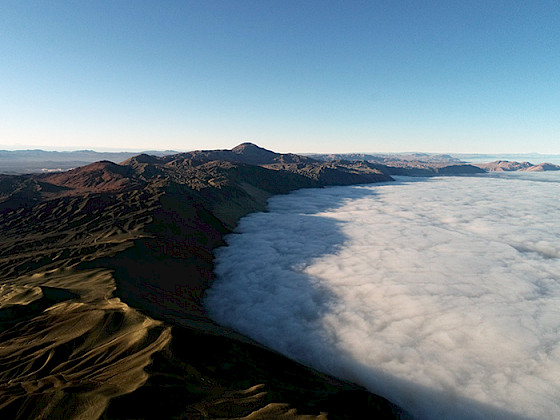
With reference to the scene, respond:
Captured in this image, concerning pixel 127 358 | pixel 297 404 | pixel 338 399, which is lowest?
pixel 338 399

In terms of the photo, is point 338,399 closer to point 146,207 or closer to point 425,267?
point 425,267

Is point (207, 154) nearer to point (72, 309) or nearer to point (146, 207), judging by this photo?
point (146, 207)

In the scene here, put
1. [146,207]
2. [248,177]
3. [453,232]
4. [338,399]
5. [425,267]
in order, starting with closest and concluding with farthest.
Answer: [338,399], [425,267], [146,207], [453,232], [248,177]

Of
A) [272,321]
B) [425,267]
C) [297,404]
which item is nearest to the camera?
[297,404]

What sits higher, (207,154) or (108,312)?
(207,154)

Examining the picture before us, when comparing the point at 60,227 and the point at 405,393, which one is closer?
the point at 405,393

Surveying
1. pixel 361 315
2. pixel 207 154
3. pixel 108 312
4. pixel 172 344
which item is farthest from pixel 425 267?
pixel 207 154
